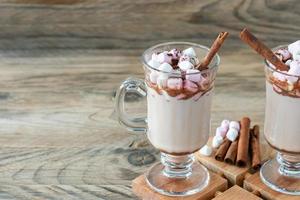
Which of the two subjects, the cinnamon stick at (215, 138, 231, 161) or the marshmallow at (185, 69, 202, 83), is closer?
the marshmallow at (185, 69, 202, 83)

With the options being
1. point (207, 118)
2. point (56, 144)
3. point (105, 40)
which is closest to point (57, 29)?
point (105, 40)

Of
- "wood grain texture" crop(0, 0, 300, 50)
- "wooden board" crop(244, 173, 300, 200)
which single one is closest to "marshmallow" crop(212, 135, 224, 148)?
"wooden board" crop(244, 173, 300, 200)

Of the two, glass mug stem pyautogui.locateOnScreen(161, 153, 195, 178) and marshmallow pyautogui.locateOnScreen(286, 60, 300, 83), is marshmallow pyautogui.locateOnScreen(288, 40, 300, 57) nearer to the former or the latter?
marshmallow pyautogui.locateOnScreen(286, 60, 300, 83)

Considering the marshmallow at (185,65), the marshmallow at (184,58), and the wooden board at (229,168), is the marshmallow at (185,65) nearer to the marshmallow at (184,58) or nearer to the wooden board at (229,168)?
the marshmallow at (184,58)

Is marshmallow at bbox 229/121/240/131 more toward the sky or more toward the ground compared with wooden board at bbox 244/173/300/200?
more toward the sky

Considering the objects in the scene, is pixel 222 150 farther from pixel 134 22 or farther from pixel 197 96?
pixel 134 22

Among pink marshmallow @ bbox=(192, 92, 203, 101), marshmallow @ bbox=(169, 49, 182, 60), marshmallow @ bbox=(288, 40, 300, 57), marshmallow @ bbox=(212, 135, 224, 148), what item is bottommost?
marshmallow @ bbox=(212, 135, 224, 148)

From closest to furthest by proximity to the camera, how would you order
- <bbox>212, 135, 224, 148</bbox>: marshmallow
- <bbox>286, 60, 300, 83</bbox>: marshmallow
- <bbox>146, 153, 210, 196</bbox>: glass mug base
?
<bbox>286, 60, 300, 83</bbox>: marshmallow, <bbox>146, 153, 210, 196</bbox>: glass mug base, <bbox>212, 135, 224, 148</bbox>: marshmallow

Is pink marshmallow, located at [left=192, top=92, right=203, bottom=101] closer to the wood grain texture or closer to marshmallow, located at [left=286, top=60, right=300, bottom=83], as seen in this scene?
marshmallow, located at [left=286, top=60, right=300, bottom=83]

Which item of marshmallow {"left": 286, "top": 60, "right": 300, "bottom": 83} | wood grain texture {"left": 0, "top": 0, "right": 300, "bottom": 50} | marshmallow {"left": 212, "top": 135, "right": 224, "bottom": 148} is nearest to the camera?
marshmallow {"left": 286, "top": 60, "right": 300, "bottom": 83}
